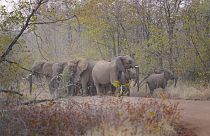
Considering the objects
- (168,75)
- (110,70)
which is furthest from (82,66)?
(168,75)

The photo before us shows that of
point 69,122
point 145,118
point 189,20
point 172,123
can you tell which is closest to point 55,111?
point 69,122

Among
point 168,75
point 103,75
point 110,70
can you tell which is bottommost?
point 168,75

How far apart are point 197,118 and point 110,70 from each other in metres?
8.53

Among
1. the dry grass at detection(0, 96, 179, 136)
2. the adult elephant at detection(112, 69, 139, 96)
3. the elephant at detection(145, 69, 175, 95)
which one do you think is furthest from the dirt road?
the elephant at detection(145, 69, 175, 95)

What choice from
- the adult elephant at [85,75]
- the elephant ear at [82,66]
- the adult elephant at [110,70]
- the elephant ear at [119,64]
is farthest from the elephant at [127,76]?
the elephant ear at [82,66]

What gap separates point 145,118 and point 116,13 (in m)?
15.6

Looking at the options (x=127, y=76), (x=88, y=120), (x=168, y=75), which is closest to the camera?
(x=88, y=120)

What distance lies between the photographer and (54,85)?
19.6 metres

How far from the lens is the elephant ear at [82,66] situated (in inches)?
862

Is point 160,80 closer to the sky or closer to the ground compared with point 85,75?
closer to the ground

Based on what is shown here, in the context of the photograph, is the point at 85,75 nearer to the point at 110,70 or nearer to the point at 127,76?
the point at 110,70

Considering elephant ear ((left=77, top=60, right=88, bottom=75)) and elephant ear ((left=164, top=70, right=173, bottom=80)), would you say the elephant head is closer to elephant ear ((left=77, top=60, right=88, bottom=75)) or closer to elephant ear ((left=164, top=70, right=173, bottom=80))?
elephant ear ((left=77, top=60, right=88, bottom=75))

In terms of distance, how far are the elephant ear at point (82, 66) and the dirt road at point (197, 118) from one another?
7980 millimetres

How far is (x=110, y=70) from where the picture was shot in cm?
2033
